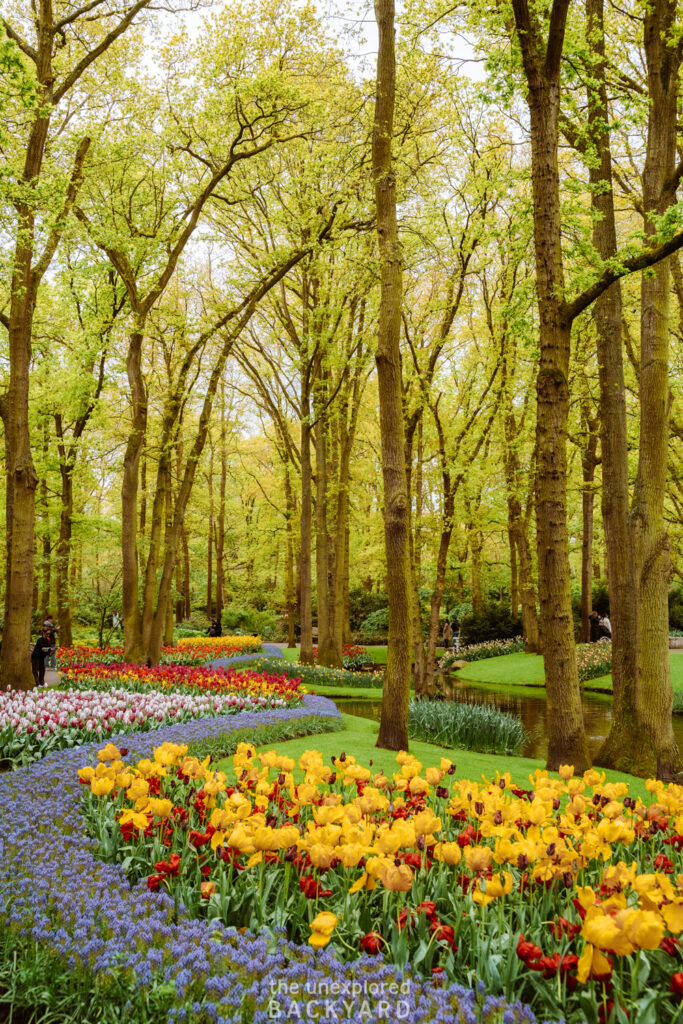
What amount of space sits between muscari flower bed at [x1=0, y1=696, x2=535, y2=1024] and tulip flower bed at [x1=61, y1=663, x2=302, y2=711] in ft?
23.0

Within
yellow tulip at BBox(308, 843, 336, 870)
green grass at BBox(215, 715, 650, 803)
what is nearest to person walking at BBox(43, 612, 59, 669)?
green grass at BBox(215, 715, 650, 803)

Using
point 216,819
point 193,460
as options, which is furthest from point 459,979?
point 193,460

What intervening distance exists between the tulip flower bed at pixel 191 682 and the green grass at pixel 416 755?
183 cm

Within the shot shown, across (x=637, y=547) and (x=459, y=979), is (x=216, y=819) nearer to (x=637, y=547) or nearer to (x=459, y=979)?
(x=459, y=979)

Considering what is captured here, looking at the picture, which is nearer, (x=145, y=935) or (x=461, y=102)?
(x=145, y=935)

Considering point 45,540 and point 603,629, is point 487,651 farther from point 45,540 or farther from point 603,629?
point 45,540

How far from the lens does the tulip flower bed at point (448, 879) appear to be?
233 centimetres

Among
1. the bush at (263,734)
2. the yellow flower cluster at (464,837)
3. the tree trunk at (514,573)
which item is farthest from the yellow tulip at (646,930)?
the tree trunk at (514,573)

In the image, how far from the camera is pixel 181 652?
19422 millimetres

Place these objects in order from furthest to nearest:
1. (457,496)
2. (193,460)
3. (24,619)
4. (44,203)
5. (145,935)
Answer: (457,496) → (193,460) → (24,619) → (44,203) → (145,935)

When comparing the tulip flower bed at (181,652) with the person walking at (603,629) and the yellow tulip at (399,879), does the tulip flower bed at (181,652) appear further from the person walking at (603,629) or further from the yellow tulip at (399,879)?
the yellow tulip at (399,879)

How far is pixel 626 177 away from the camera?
1527cm

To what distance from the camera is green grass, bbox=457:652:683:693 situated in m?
18.8

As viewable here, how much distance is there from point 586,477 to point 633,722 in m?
13.9
